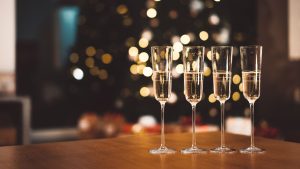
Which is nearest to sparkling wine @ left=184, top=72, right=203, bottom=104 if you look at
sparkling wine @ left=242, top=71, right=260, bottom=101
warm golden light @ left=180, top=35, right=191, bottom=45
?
sparkling wine @ left=242, top=71, right=260, bottom=101

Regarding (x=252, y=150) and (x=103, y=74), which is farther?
(x=103, y=74)

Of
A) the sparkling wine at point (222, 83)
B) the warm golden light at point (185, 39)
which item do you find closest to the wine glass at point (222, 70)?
the sparkling wine at point (222, 83)

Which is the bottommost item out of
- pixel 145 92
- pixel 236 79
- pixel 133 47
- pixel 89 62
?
pixel 145 92

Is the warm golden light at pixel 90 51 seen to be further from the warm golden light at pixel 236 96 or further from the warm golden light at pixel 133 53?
the warm golden light at pixel 236 96

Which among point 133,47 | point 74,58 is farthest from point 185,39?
point 74,58

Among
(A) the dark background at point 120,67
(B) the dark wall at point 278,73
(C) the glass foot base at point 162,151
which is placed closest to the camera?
(C) the glass foot base at point 162,151

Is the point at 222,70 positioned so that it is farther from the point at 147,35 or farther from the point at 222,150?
the point at 147,35
